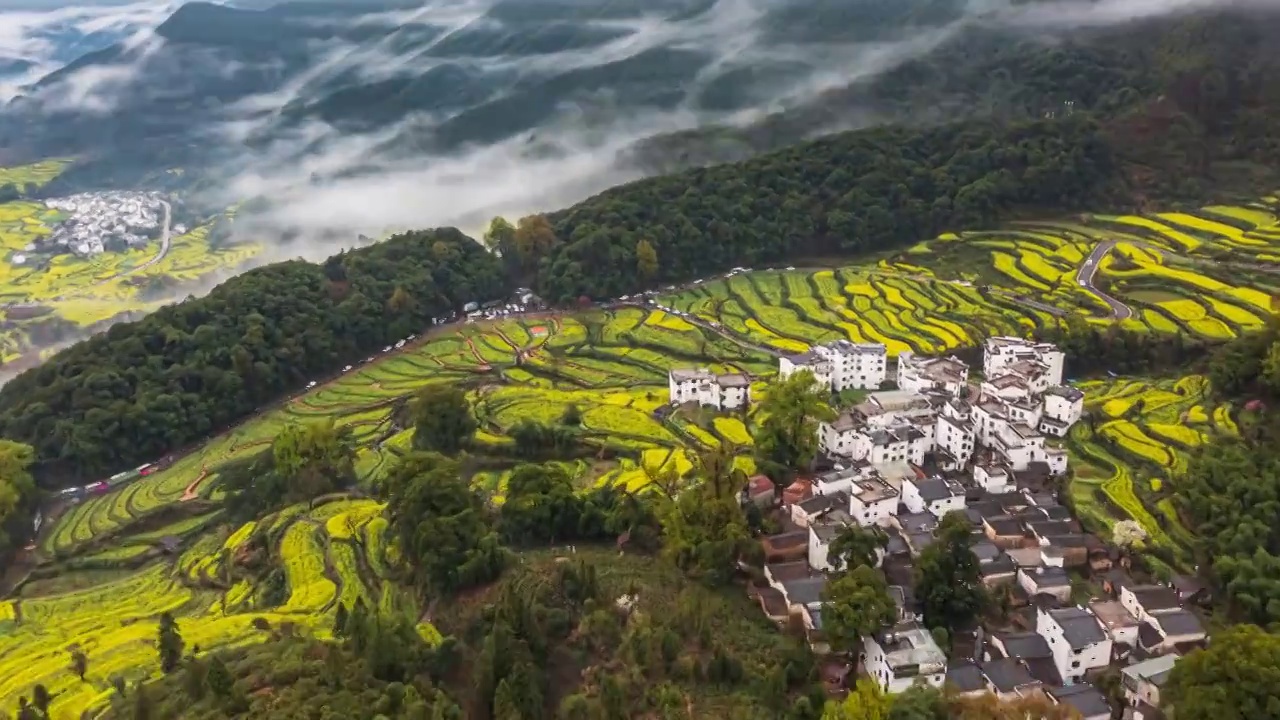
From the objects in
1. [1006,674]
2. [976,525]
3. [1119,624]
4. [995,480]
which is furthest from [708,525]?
[1119,624]

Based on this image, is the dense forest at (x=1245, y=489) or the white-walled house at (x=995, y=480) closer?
the dense forest at (x=1245, y=489)

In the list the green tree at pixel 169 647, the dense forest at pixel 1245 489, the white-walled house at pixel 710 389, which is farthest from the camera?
the white-walled house at pixel 710 389

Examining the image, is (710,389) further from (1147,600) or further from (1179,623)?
(1179,623)

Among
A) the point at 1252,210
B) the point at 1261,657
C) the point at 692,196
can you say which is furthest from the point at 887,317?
the point at 1261,657

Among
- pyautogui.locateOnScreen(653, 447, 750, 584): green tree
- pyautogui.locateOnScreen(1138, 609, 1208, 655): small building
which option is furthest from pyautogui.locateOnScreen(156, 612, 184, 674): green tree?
pyautogui.locateOnScreen(1138, 609, 1208, 655): small building

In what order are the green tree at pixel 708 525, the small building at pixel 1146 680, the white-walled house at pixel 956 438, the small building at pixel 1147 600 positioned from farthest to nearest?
the white-walled house at pixel 956 438, the green tree at pixel 708 525, the small building at pixel 1147 600, the small building at pixel 1146 680

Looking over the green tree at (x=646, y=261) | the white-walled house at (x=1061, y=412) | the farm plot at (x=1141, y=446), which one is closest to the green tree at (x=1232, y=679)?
the farm plot at (x=1141, y=446)

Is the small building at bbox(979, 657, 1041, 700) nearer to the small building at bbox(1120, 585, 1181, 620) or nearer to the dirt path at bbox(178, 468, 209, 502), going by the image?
the small building at bbox(1120, 585, 1181, 620)

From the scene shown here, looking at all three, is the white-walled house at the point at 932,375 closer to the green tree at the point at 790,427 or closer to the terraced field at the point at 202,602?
the green tree at the point at 790,427
